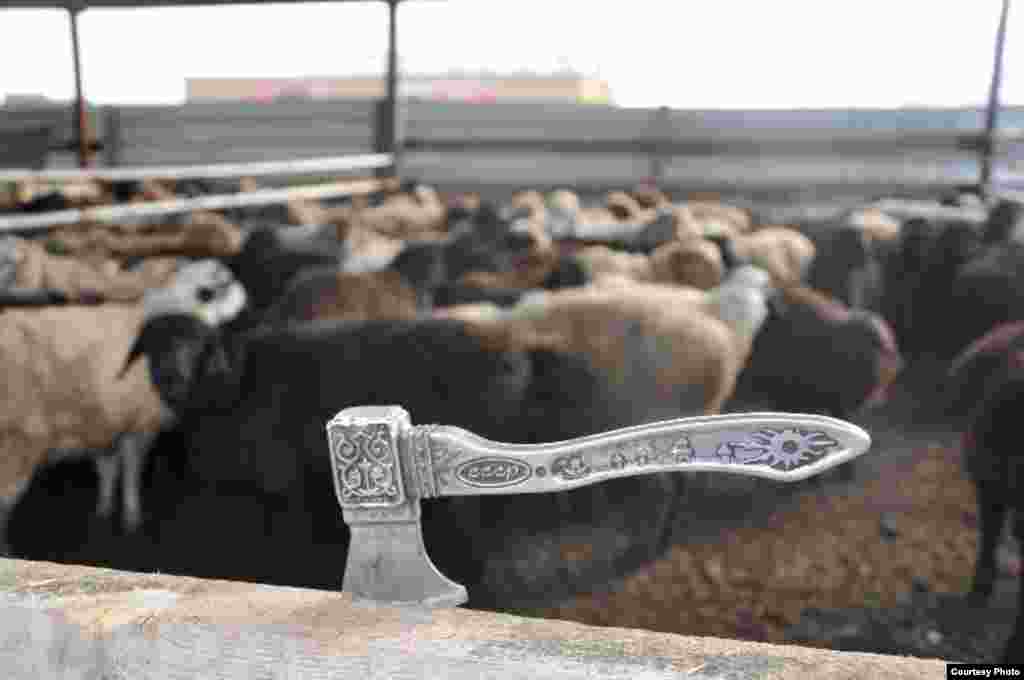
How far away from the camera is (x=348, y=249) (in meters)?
6.12

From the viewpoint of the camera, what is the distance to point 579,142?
11.5 meters

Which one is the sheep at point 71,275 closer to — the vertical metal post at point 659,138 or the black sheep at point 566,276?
the black sheep at point 566,276

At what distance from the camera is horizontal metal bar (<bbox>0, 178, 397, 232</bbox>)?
5.03 meters

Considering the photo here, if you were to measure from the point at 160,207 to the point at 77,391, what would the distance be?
2.54 metres

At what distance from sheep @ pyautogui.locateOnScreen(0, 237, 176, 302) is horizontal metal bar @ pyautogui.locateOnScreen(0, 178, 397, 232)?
155mm

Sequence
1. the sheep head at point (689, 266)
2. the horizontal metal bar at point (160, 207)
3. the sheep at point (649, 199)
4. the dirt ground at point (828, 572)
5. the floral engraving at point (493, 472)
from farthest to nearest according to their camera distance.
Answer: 1. the sheep at point (649, 199)
2. the sheep head at point (689, 266)
3. the horizontal metal bar at point (160, 207)
4. the dirt ground at point (828, 572)
5. the floral engraving at point (493, 472)

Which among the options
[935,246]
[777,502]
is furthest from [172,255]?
[935,246]

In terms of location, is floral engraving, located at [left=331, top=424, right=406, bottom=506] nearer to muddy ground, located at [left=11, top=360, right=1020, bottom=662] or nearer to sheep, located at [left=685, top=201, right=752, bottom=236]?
muddy ground, located at [left=11, top=360, right=1020, bottom=662]

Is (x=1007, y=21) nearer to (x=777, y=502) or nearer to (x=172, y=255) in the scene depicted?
(x=777, y=502)

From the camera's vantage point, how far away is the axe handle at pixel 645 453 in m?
0.84

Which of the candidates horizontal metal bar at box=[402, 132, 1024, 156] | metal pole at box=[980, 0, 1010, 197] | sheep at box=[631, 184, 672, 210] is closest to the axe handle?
sheep at box=[631, 184, 672, 210]

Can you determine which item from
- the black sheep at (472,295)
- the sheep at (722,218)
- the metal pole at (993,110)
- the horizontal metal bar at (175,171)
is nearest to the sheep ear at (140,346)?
the horizontal metal bar at (175,171)

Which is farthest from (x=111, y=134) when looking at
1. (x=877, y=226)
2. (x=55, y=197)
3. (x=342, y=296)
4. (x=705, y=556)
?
(x=705, y=556)

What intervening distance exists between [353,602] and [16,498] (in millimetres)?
2770
